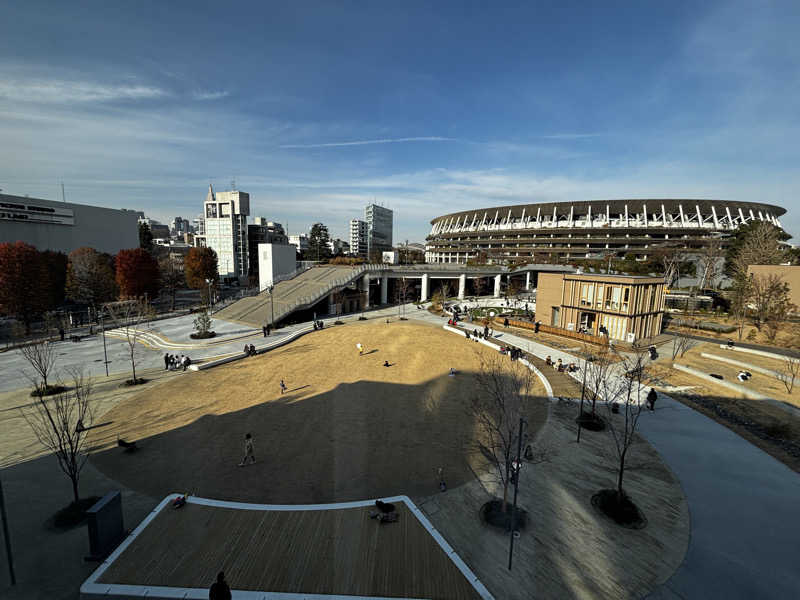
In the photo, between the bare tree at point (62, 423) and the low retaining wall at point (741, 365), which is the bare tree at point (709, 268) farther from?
the bare tree at point (62, 423)

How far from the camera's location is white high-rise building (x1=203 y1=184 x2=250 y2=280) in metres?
83.4

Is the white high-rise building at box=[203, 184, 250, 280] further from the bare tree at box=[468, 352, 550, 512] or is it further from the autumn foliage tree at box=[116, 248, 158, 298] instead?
the bare tree at box=[468, 352, 550, 512]

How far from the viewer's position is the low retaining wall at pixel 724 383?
2022 cm

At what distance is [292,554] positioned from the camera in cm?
888

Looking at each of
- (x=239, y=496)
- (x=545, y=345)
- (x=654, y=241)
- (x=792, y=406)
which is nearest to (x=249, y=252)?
(x=545, y=345)

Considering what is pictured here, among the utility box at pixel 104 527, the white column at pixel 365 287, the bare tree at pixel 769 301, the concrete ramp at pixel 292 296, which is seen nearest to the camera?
the utility box at pixel 104 527

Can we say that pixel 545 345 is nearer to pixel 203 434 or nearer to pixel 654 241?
pixel 203 434

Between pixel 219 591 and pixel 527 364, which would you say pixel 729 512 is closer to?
pixel 527 364

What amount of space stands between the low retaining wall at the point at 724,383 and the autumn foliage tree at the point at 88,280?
65.2 metres

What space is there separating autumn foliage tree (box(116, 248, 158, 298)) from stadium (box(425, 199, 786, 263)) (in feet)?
209

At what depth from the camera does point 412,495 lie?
11.9m

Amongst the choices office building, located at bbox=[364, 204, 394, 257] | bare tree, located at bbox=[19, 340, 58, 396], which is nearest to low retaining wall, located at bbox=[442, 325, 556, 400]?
bare tree, located at bbox=[19, 340, 58, 396]

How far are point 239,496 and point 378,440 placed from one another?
606cm

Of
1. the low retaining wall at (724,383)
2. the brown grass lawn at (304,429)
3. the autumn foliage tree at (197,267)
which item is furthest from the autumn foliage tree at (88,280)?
the low retaining wall at (724,383)
